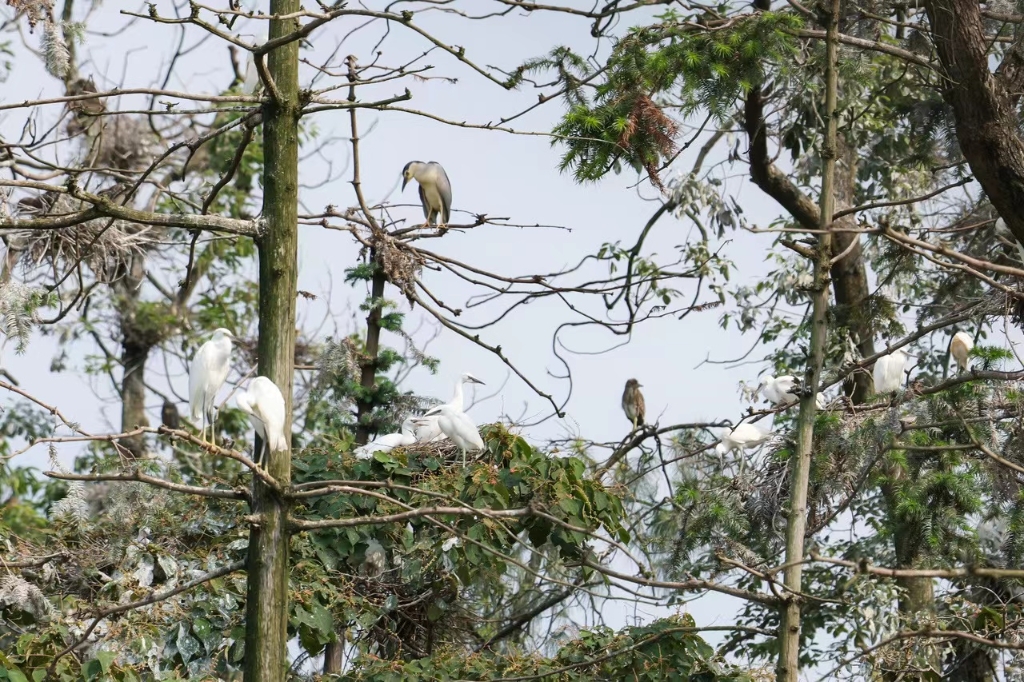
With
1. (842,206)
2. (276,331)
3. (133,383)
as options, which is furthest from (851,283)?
(133,383)

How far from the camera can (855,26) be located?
283 inches

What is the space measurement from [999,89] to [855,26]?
6.04ft

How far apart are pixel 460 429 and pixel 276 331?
264 centimetres

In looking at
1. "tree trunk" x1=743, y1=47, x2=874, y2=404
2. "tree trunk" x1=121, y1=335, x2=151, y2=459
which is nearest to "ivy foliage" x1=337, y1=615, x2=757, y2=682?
"tree trunk" x1=743, y1=47, x2=874, y2=404

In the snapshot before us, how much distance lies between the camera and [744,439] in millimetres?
7906

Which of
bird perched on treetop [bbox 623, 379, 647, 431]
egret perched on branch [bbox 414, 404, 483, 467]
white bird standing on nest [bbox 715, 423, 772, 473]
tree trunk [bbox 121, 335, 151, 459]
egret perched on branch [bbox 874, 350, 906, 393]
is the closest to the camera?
egret perched on branch [bbox 414, 404, 483, 467]

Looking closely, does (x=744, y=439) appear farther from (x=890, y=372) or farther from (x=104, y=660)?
(x=104, y=660)

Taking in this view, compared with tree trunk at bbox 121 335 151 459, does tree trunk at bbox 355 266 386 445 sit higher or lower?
lower

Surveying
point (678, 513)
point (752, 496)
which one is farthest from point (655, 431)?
point (752, 496)

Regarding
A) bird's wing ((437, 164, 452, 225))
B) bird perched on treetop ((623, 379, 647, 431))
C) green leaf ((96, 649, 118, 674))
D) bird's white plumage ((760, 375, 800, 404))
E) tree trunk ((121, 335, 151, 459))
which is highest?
tree trunk ((121, 335, 151, 459))

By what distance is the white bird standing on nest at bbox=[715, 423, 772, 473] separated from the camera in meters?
7.85

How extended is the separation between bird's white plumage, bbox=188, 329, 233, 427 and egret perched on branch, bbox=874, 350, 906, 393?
4488 mm

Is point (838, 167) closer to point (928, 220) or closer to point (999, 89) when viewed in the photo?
point (928, 220)

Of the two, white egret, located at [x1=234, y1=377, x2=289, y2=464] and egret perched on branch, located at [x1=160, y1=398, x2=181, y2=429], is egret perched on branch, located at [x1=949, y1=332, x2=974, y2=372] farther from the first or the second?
egret perched on branch, located at [x1=160, y1=398, x2=181, y2=429]
